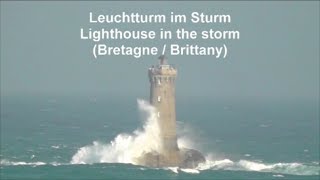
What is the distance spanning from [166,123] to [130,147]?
10.8m

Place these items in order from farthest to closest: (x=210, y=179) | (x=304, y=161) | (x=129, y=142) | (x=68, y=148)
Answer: (x=68, y=148)
(x=304, y=161)
(x=129, y=142)
(x=210, y=179)

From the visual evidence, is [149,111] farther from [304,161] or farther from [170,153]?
[304,161]

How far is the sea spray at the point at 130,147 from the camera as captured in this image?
15812cm

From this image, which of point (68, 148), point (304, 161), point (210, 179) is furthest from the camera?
point (68, 148)

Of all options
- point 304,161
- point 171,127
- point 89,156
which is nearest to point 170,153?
point 171,127

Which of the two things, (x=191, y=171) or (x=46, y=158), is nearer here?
(x=191, y=171)

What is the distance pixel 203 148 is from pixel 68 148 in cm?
2523

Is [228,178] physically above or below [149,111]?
below

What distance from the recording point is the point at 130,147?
16462cm

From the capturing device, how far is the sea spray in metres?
158

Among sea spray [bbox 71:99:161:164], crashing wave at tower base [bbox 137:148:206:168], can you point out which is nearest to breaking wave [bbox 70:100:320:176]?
sea spray [bbox 71:99:161:164]

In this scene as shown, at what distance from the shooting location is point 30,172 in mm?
156000

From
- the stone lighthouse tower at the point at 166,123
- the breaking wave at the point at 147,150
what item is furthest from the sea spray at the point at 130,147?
the stone lighthouse tower at the point at 166,123

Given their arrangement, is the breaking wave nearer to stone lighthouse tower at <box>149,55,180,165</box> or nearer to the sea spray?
the sea spray
